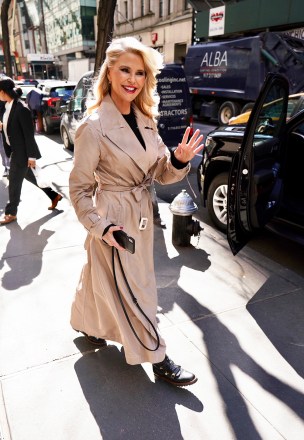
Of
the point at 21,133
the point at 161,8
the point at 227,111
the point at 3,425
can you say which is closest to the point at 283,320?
the point at 3,425

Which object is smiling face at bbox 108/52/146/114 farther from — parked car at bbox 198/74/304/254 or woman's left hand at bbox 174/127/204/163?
parked car at bbox 198/74/304/254

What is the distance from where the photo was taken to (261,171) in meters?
3.41

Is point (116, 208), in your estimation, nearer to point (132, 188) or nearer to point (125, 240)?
point (132, 188)

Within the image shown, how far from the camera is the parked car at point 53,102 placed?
11883 mm

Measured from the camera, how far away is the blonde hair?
192cm

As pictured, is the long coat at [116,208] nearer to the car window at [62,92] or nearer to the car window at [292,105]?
the car window at [292,105]

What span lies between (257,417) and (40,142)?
1038 cm

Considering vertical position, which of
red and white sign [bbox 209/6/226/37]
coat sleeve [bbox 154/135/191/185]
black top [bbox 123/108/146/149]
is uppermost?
red and white sign [bbox 209/6/226/37]

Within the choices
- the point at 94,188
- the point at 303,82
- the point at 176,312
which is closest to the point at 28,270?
the point at 176,312

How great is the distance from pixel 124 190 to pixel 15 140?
3213 millimetres

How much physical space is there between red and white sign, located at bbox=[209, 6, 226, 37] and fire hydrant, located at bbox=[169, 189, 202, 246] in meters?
19.1

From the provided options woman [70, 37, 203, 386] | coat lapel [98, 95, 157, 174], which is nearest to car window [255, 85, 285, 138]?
woman [70, 37, 203, 386]

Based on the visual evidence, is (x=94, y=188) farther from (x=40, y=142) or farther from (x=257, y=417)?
(x=40, y=142)

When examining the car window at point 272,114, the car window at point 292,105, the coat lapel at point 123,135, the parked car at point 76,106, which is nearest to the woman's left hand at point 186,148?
the coat lapel at point 123,135
